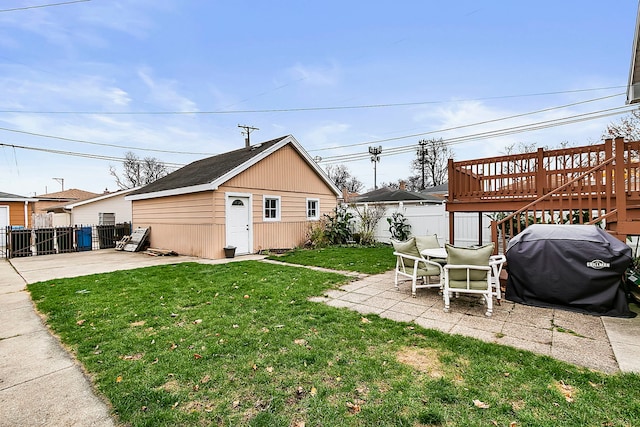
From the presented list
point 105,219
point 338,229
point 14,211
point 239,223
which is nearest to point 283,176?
point 239,223

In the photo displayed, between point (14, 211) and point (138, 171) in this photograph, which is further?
point (138, 171)

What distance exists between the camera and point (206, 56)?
12.8m

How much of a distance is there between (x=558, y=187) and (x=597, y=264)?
2455mm

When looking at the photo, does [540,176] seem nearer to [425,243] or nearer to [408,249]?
[425,243]

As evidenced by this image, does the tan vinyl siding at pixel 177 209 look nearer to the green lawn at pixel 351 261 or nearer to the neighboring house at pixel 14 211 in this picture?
the green lawn at pixel 351 261

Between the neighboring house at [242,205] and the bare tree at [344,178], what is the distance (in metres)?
31.6

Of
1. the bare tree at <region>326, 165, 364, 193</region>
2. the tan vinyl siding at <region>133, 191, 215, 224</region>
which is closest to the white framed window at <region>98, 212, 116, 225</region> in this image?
the tan vinyl siding at <region>133, 191, 215, 224</region>

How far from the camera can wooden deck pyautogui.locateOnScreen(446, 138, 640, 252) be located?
201 inches

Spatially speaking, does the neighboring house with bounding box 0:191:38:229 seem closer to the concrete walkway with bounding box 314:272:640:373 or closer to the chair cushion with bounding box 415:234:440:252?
the concrete walkway with bounding box 314:272:640:373

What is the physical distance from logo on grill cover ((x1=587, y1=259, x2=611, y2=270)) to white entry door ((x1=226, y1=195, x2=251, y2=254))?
9.17 metres

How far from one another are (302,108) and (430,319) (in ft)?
55.8

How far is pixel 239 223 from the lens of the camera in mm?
10891

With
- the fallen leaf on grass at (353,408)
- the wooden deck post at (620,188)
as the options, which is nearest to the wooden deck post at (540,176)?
the wooden deck post at (620,188)

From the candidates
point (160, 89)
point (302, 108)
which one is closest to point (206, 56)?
point (160, 89)
